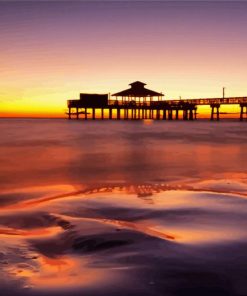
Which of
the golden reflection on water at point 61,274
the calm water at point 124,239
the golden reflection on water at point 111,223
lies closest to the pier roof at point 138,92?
the calm water at point 124,239

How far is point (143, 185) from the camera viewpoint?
28.8ft

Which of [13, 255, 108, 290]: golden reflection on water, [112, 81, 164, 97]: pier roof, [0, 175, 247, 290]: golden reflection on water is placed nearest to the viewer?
[13, 255, 108, 290]: golden reflection on water

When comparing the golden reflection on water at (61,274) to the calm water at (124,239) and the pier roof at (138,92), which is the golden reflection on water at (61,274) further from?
the pier roof at (138,92)

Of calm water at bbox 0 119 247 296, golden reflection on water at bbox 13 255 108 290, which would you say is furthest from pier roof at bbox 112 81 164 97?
golden reflection on water at bbox 13 255 108 290

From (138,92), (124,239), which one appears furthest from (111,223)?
(138,92)

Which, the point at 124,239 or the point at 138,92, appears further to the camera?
the point at 138,92

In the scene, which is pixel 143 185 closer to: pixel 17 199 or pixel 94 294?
pixel 17 199

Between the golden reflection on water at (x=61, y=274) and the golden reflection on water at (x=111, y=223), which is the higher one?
the golden reflection on water at (x=61, y=274)

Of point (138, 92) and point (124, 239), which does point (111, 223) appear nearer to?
point (124, 239)

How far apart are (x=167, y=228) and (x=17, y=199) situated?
3277 millimetres

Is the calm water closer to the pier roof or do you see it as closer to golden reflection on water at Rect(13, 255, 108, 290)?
golden reflection on water at Rect(13, 255, 108, 290)

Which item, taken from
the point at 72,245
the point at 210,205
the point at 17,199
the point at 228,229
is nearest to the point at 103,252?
the point at 72,245

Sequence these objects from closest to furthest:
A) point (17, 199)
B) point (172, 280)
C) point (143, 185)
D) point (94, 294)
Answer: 1. point (94, 294)
2. point (172, 280)
3. point (17, 199)
4. point (143, 185)

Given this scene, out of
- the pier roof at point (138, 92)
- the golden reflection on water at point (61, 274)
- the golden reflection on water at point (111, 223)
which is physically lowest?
the golden reflection on water at point (111, 223)
